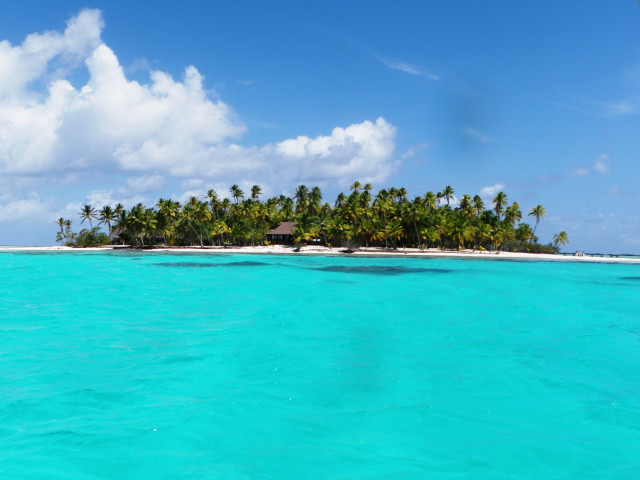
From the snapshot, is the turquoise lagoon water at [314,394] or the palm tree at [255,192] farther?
the palm tree at [255,192]

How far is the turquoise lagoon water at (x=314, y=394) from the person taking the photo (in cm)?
613

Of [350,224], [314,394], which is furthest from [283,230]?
[314,394]

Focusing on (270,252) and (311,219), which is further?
(311,219)

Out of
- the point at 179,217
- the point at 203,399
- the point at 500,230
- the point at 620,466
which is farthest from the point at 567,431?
the point at 179,217

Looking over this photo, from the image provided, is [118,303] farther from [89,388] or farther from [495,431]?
[495,431]

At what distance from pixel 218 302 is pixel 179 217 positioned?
65.8 meters

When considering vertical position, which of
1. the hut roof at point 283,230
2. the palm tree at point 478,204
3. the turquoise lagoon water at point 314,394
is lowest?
the turquoise lagoon water at point 314,394

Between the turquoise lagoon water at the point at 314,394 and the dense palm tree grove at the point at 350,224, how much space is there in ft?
190

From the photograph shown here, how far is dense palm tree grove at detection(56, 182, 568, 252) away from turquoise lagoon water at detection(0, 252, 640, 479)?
190 feet

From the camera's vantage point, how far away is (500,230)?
77.8 m

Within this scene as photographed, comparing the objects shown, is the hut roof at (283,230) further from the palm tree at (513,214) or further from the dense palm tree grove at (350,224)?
the palm tree at (513,214)

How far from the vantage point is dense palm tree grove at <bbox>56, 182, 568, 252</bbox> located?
76500 millimetres

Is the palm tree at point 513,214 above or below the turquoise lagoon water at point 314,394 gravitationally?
above

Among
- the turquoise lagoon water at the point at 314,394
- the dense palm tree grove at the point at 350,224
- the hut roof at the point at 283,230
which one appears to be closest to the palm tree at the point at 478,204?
the dense palm tree grove at the point at 350,224
